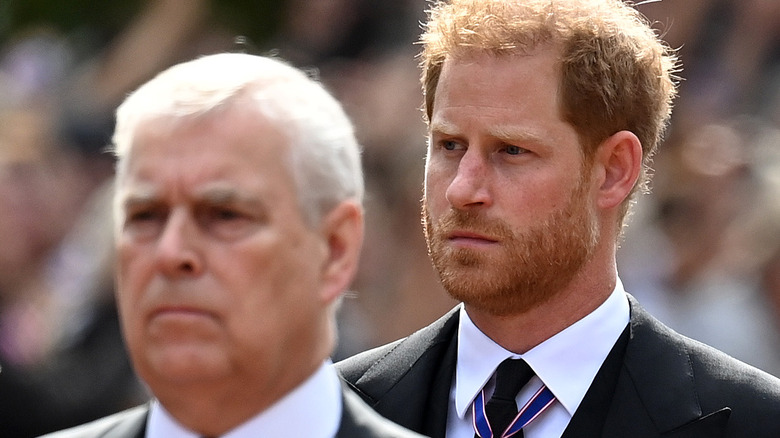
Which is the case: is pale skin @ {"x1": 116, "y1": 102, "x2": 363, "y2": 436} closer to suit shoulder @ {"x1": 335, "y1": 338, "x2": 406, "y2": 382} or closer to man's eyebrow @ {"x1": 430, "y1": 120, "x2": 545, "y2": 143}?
man's eyebrow @ {"x1": 430, "y1": 120, "x2": 545, "y2": 143}

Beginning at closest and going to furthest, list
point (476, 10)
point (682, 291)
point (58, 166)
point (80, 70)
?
1. point (476, 10)
2. point (682, 291)
3. point (58, 166)
4. point (80, 70)

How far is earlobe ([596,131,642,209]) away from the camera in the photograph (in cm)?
447

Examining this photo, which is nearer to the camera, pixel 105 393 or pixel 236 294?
pixel 236 294

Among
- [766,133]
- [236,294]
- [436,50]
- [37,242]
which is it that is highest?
[236,294]


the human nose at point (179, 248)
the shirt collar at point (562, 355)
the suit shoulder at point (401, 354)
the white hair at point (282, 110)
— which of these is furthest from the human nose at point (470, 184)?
the human nose at point (179, 248)

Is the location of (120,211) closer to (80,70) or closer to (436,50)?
(436,50)

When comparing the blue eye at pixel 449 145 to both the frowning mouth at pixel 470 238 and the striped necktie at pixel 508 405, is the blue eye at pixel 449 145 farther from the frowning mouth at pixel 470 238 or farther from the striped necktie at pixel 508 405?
the striped necktie at pixel 508 405

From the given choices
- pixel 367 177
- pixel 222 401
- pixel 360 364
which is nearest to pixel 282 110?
pixel 222 401

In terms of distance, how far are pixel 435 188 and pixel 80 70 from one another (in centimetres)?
596

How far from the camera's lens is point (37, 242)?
27.2 ft

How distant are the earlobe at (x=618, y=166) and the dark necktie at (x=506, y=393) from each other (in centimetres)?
55

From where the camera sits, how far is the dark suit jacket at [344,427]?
10.2 feet

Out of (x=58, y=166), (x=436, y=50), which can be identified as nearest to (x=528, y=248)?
A: (x=436, y=50)

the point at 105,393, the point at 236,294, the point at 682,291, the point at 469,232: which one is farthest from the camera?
the point at 682,291
